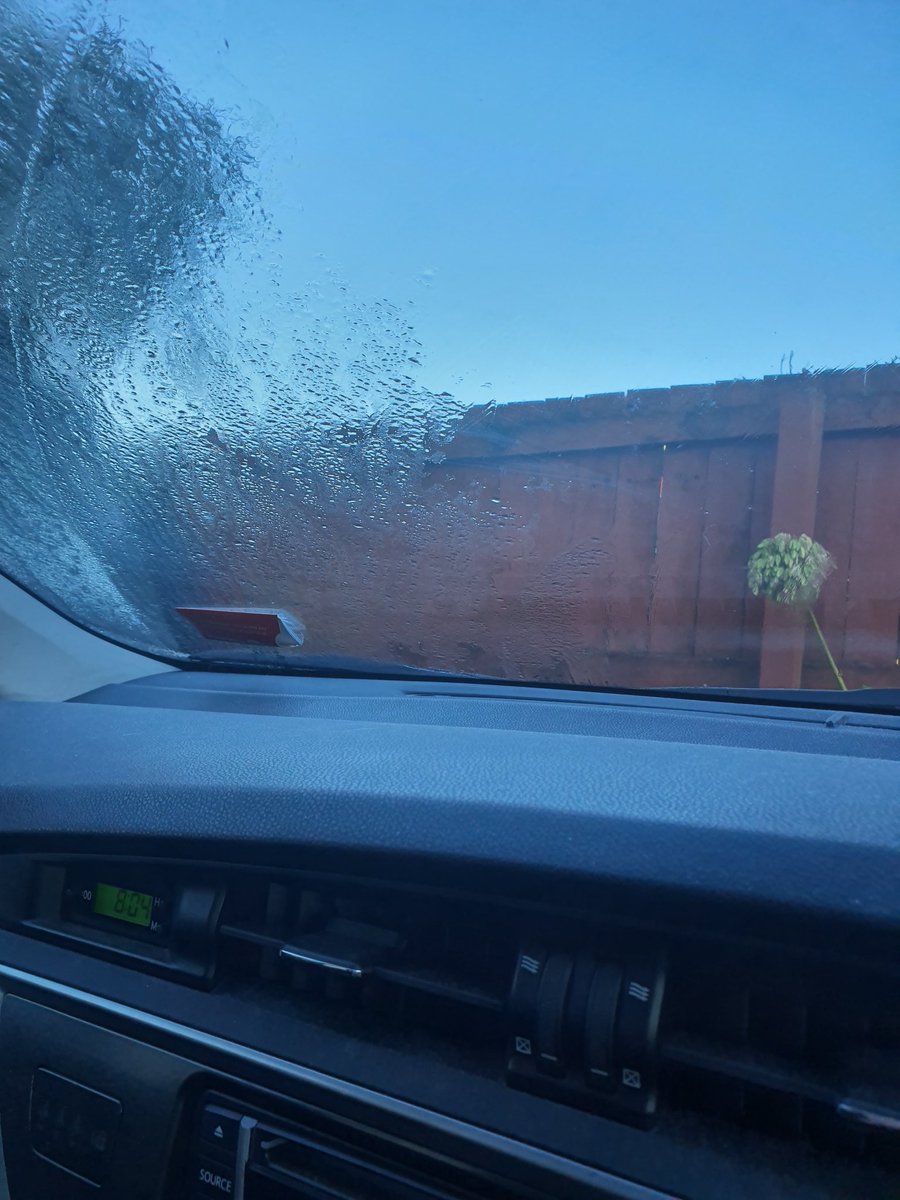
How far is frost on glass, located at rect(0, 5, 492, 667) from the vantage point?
108 inches

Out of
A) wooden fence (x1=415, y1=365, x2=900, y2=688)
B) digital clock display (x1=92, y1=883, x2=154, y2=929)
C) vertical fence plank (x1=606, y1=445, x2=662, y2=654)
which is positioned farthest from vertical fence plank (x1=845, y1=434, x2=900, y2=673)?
digital clock display (x1=92, y1=883, x2=154, y2=929)

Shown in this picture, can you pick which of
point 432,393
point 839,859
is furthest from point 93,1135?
point 432,393

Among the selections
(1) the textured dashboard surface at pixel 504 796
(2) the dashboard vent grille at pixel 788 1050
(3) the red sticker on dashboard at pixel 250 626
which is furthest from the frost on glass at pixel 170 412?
(2) the dashboard vent grille at pixel 788 1050

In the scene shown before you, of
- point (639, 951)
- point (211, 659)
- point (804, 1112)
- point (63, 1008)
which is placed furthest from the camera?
point (211, 659)

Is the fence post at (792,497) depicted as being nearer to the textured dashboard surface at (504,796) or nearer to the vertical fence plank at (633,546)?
the textured dashboard surface at (504,796)

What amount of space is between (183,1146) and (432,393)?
74.7 inches

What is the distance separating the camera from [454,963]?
5.45 feet

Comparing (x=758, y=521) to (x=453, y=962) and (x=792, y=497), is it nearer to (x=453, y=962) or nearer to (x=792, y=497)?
(x=792, y=497)

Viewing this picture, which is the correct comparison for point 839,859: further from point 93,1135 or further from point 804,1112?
point 93,1135

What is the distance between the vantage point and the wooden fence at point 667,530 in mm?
2527

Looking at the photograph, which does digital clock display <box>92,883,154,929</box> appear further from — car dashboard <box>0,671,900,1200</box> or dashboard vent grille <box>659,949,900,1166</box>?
dashboard vent grille <box>659,949,900,1166</box>

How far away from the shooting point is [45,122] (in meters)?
2.72

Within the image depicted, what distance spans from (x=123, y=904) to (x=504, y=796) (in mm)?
885

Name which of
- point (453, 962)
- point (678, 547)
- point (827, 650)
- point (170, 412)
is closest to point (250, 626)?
point (170, 412)
